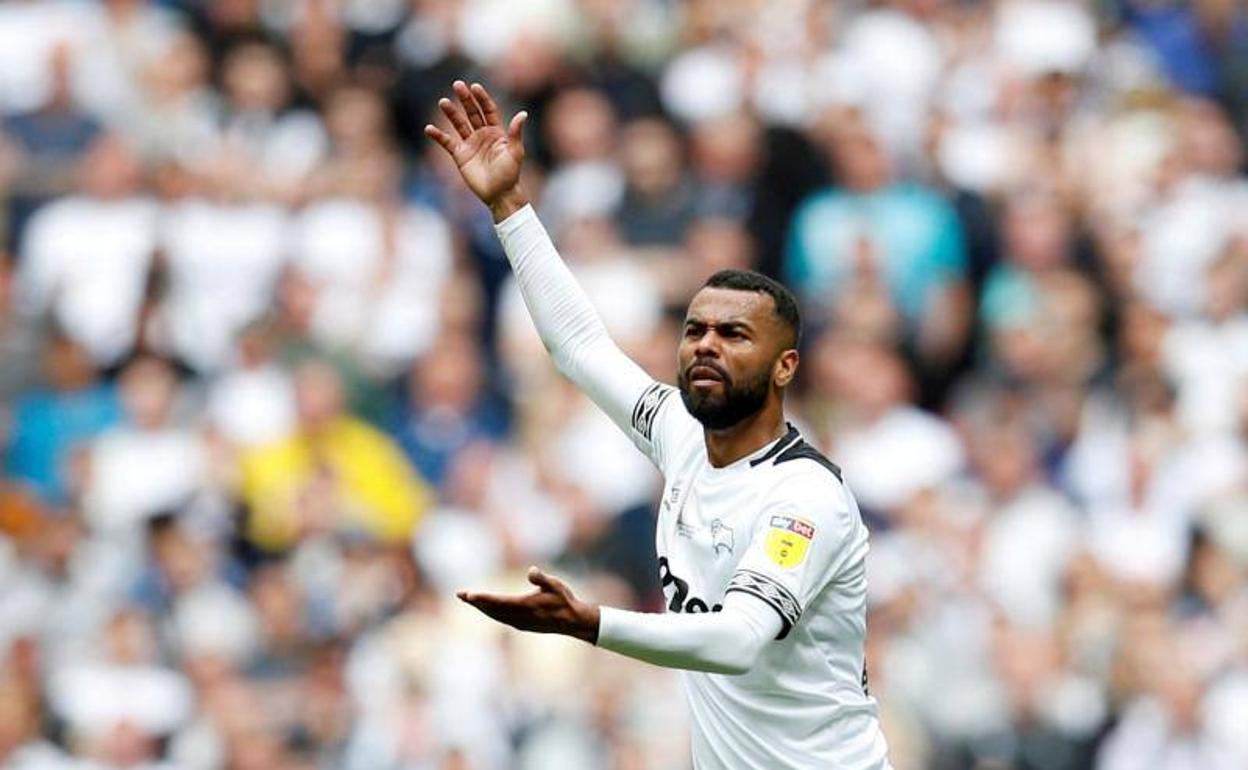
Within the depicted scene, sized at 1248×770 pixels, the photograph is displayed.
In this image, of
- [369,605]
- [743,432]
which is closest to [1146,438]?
[369,605]

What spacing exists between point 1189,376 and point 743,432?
26.7 ft

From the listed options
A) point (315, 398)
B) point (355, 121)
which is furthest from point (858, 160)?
point (315, 398)

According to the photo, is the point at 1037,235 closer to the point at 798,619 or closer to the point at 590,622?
the point at 798,619

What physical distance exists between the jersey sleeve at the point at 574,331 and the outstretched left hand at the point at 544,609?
1744mm

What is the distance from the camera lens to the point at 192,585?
14094mm

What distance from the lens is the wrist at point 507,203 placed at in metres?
8.23

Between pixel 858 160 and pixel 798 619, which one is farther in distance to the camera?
pixel 858 160

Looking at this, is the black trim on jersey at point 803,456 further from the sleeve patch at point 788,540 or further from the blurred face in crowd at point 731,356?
the sleeve patch at point 788,540

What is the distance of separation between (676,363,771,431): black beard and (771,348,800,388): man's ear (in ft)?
0.10

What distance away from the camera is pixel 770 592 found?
6.98m

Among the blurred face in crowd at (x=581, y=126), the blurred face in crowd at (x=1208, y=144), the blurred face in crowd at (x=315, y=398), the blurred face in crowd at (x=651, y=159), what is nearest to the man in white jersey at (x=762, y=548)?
the blurred face in crowd at (x=315, y=398)

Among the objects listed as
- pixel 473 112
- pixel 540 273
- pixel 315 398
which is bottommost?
pixel 540 273

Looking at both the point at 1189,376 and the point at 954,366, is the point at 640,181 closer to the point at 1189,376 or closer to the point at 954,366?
the point at 954,366

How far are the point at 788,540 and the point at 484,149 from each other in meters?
1.83
